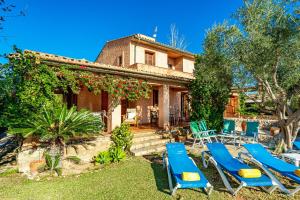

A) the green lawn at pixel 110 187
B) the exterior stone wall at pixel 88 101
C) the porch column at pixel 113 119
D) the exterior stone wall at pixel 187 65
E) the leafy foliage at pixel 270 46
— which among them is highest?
the exterior stone wall at pixel 187 65

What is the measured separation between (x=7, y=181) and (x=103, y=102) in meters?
8.38

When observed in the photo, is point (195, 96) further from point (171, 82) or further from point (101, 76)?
point (101, 76)

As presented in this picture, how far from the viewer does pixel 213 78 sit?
39.1ft

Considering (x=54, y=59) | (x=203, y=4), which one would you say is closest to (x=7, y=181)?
(x=54, y=59)

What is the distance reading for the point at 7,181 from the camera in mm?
6566

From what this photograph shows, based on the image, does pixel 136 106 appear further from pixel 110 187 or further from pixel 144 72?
pixel 110 187

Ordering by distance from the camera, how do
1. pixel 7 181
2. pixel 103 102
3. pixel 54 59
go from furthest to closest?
pixel 103 102 → pixel 54 59 → pixel 7 181

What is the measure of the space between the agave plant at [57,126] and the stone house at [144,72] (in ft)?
7.32

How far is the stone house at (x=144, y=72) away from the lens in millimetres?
10547

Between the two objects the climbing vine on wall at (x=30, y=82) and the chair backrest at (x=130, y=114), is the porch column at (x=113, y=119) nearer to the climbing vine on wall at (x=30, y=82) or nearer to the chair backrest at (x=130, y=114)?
the chair backrest at (x=130, y=114)

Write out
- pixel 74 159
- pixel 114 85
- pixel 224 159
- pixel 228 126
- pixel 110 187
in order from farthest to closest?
1. pixel 228 126
2. pixel 114 85
3. pixel 74 159
4. pixel 224 159
5. pixel 110 187

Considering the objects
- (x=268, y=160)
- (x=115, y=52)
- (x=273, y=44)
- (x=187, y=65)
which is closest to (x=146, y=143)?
(x=268, y=160)

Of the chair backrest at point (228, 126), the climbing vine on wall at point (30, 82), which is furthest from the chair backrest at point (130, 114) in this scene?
the chair backrest at point (228, 126)

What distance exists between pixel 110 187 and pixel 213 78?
355 inches
